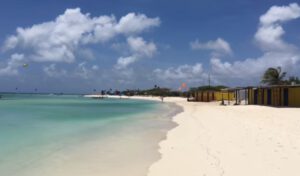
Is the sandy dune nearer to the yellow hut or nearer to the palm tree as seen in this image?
the yellow hut

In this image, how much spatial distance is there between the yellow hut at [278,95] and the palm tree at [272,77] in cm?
1428

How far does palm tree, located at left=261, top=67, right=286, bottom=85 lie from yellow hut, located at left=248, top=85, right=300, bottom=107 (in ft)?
46.9

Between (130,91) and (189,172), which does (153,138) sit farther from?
(130,91)

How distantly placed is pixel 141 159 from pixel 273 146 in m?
3.49

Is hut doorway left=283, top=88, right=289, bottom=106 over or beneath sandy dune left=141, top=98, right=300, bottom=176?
over

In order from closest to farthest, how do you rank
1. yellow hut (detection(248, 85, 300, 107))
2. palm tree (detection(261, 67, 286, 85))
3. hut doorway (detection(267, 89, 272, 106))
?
yellow hut (detection(248, 85, 300, 107))
hut doorway (detection(267, 89, 272, 106))
palm tree (detection(261, 67, 286, 85))

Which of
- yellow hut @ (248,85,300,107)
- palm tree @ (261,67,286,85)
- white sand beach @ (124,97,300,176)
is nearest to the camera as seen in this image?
white sand beach @ (124,97,300,176)

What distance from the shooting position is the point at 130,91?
128 m

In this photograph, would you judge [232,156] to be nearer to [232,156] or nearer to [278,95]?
[232,156]

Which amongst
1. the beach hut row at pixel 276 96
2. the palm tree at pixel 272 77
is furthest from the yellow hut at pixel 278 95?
the palm tree at pixel 272 77

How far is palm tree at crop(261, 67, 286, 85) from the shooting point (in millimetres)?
44375

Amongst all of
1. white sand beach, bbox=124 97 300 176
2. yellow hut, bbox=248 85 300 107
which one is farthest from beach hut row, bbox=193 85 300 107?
white sand beach, bbox=124 97 300 176

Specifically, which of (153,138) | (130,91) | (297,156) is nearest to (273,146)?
(297,156)

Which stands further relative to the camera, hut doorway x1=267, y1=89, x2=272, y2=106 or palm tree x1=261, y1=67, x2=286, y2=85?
palm tree x1=261, y1=67, x2=286, y2=85
